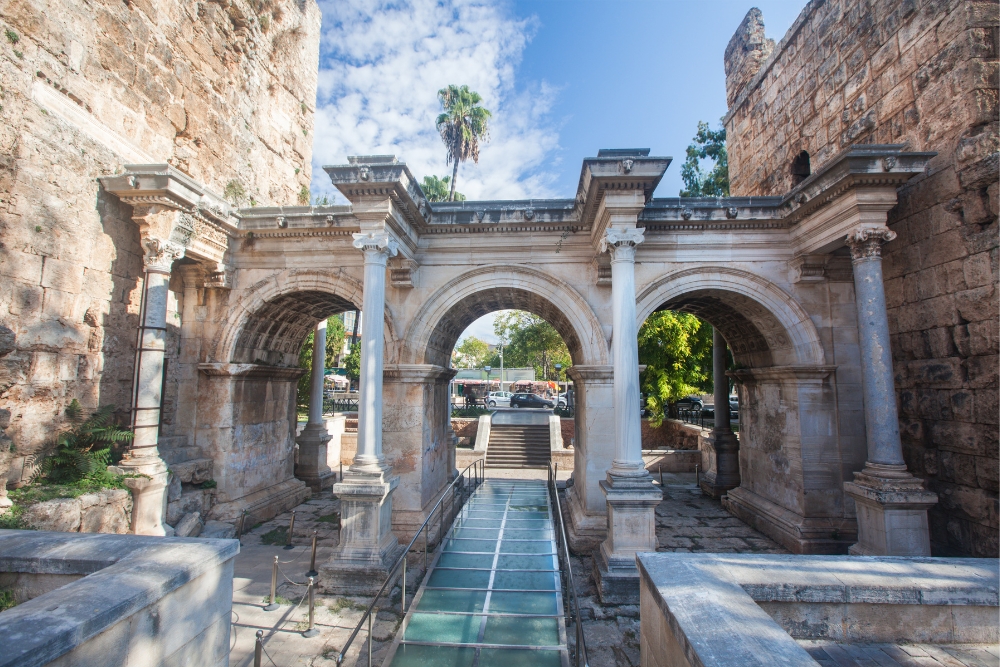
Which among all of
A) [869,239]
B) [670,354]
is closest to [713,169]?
[670,354]

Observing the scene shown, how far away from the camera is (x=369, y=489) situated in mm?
6297

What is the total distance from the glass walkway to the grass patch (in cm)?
291

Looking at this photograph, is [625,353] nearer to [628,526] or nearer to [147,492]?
[628,526]

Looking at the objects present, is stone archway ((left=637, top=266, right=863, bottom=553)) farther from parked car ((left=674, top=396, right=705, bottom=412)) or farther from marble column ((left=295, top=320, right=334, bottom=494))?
parked car ((left=674, top=396, right=705, bottom=412))

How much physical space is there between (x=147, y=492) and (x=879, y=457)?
10.4m

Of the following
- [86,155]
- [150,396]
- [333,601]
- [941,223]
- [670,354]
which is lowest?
[333,601]

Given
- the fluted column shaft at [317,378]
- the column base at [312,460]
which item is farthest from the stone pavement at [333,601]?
the fluted column shaft at [317,378]

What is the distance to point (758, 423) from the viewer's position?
8.92m

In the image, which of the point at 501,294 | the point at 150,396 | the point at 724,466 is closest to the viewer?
the point at 150,396

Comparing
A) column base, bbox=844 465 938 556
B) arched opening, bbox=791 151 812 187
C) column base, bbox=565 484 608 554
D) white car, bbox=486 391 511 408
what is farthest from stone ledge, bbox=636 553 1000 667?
white car, bbox=486 391 511 408

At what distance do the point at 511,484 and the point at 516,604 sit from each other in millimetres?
6761

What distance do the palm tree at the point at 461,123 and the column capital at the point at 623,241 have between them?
20.8 m

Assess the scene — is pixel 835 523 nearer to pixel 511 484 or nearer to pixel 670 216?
pixel 670 216

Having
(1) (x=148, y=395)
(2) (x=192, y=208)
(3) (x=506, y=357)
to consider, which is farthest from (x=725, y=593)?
(3) (x=506, y=357)
